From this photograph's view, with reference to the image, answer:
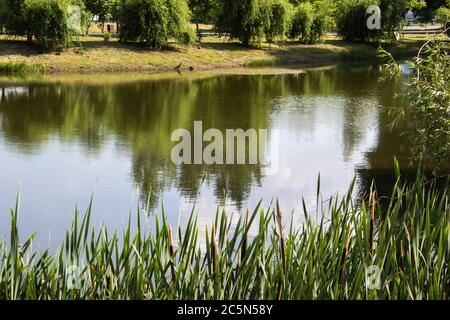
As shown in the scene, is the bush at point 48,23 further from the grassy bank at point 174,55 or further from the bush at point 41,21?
A: the grassy bank at point 174,55

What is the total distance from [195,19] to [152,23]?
10.5 metres

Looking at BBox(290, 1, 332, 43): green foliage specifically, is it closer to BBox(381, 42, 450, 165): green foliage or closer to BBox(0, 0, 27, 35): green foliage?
BBox(0, 0, 27, 35): green foliage

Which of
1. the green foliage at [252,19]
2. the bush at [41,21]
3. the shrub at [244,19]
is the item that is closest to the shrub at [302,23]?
the green foliage at [252,19]

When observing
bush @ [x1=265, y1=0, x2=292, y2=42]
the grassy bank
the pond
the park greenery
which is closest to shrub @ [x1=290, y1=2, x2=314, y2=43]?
the park greenery

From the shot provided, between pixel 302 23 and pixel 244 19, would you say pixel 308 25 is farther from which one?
pixel 244 19

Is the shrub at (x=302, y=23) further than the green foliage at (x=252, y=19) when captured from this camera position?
Yes

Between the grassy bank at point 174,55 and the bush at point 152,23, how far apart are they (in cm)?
64

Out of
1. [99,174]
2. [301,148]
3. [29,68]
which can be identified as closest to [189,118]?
[301,148]

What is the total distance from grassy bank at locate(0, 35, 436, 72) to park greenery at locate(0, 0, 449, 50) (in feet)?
2.29

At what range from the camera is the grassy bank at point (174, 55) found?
38.6 metres

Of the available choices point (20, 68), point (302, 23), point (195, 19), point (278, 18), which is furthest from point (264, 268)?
point (195, 19)

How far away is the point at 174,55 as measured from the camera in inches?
1702
